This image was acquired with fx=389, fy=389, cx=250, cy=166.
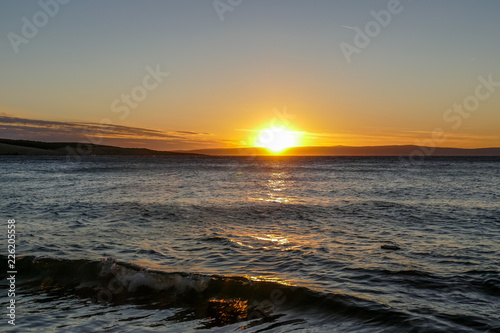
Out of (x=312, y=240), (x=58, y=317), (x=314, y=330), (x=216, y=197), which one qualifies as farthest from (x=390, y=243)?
(x=216, y=197)

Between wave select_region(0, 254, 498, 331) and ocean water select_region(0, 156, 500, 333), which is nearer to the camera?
ocean water select_region(0, 156, 500, 333)

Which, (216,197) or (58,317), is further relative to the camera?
(216,197)

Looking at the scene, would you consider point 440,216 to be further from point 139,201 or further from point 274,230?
point 139,201

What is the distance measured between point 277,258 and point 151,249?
15.8ft

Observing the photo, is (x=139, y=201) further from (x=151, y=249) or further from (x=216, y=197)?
(x=151, y=249)

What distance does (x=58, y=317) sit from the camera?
28.0 feet

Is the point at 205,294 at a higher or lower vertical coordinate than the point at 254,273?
lower

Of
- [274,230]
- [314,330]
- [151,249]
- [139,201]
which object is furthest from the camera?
[139,201]

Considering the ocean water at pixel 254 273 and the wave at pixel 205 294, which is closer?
the ocean water at pixel 254 273

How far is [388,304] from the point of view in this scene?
30.0ft

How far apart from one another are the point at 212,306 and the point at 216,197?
924 inches

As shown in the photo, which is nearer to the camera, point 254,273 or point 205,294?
point 205,294

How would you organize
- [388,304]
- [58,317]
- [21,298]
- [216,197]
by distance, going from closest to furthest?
[58,317] → [388,304] → [21,298] → [216,197]

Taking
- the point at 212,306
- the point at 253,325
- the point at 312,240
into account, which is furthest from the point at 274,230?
the point at 253,325
